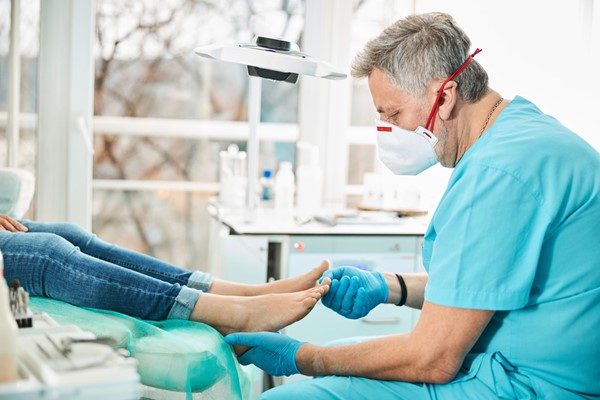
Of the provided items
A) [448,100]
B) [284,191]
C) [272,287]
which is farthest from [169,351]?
[284,191]

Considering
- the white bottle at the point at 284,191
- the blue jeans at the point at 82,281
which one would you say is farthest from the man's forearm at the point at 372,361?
the white bottle at the point at 284,191

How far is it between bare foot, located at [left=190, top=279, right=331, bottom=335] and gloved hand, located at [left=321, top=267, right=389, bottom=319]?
3cm

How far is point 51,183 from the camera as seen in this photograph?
10.0 feet

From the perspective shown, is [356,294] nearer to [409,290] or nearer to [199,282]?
[409,290]

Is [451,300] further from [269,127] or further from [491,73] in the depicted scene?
[269,127]

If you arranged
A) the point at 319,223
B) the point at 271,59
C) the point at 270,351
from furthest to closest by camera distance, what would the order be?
the point at 319,223 → the point at 271,59 → the point at 270,351

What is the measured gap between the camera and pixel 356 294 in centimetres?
169

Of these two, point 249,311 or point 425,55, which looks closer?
point 425,55

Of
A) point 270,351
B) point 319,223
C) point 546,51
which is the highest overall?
point 546,51

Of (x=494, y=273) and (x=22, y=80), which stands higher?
(x=22, y=80)

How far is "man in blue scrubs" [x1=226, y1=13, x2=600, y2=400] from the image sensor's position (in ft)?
3.99

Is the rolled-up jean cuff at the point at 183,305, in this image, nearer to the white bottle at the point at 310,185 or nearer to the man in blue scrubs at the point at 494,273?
the man in blue scrubs at the point at 494,273

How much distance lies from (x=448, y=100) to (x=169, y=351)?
2.41 ft

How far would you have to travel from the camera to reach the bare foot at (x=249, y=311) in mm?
1660
